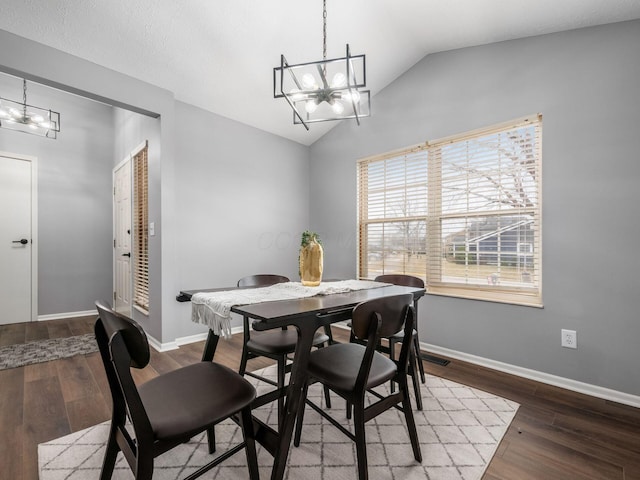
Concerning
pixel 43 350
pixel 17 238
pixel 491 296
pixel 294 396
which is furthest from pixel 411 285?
pixel 17 238

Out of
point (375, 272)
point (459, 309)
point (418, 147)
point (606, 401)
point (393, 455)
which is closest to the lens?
point (393, 455)

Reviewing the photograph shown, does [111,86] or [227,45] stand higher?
[227,45]

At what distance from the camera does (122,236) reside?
14.0ft

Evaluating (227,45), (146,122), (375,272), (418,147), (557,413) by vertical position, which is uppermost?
(227,45)

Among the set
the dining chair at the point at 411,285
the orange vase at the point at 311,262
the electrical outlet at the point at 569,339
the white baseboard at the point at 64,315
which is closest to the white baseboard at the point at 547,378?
the electrical outlet at the point at 569,339

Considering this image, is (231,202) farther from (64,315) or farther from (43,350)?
(64,315)

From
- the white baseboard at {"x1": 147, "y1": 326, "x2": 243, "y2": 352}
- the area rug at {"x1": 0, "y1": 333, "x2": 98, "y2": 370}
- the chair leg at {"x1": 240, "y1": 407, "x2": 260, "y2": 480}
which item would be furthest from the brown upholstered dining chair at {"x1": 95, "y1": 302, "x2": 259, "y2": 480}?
the area rug at {"x1": 0, "y1": 333, "x2": 98, "y2": 370}

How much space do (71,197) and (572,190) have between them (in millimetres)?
5952

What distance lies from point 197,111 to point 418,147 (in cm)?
243

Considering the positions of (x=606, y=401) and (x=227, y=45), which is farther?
(x=227, y=45)

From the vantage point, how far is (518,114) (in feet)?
8.14

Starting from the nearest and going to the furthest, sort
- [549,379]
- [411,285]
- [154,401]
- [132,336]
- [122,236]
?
[132,336] < [154,401] < [549,379] < [411,285] < [122,236]

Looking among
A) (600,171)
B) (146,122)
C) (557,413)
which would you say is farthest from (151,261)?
(600,171)

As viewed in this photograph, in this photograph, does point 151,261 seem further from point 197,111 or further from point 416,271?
point 416,271
